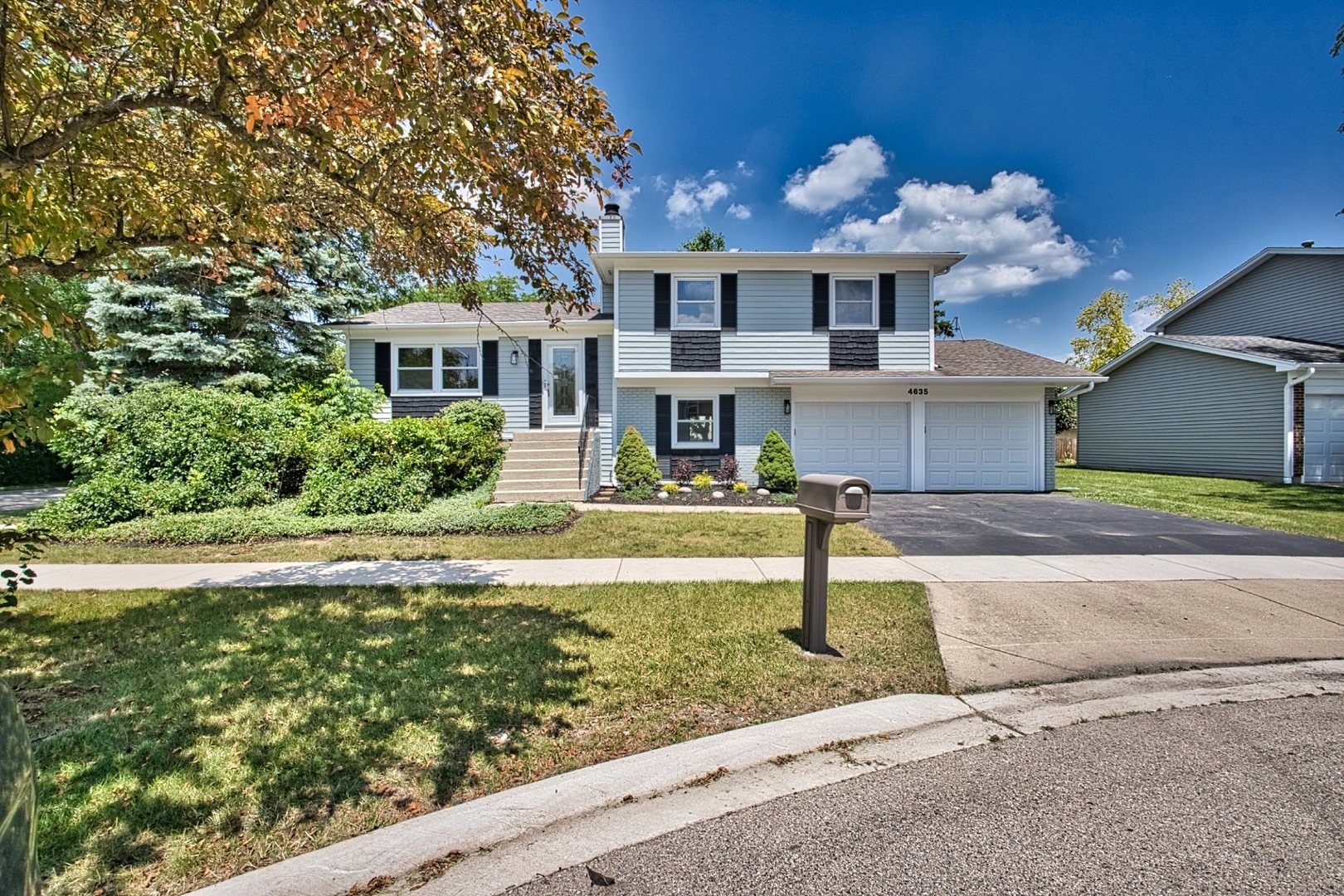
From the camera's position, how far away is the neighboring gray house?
1507 cm

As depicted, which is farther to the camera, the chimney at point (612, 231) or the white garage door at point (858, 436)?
the chimney at point (612, 231)

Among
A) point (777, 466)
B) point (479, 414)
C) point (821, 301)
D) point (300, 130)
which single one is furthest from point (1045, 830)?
point (479, 414)

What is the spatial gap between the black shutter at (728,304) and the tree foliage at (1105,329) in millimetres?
28207

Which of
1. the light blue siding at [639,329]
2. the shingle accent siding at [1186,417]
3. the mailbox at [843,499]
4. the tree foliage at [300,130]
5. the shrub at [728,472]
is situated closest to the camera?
the tree foliage at [300,130]

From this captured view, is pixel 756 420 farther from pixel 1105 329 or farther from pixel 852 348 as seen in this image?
pixel 1105 329

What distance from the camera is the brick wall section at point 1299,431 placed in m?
15.0

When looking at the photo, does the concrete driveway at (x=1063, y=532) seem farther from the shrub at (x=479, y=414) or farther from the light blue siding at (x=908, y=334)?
the shrub at (x=479, y=414)

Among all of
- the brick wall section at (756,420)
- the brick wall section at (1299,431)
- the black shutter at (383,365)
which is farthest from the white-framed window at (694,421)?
the brick wall section at (1299,431)

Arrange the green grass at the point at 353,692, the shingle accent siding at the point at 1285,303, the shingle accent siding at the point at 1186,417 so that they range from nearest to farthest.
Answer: the green grass at the point at 353,692, the shingle accent siding at the point at 1186,417, the shingle accent siding at the point at 1285,303

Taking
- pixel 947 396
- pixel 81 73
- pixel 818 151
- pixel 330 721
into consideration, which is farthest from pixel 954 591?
pixel 818 151

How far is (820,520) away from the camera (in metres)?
3.82

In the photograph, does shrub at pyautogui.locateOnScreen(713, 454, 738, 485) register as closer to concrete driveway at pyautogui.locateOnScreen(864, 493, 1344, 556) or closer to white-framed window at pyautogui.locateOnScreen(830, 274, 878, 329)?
concrete driveway at pyautogui.locateOnScreen(864, 493, 1344, 556)

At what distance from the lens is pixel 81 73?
14.1 ft

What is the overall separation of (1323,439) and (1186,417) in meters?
3.40
